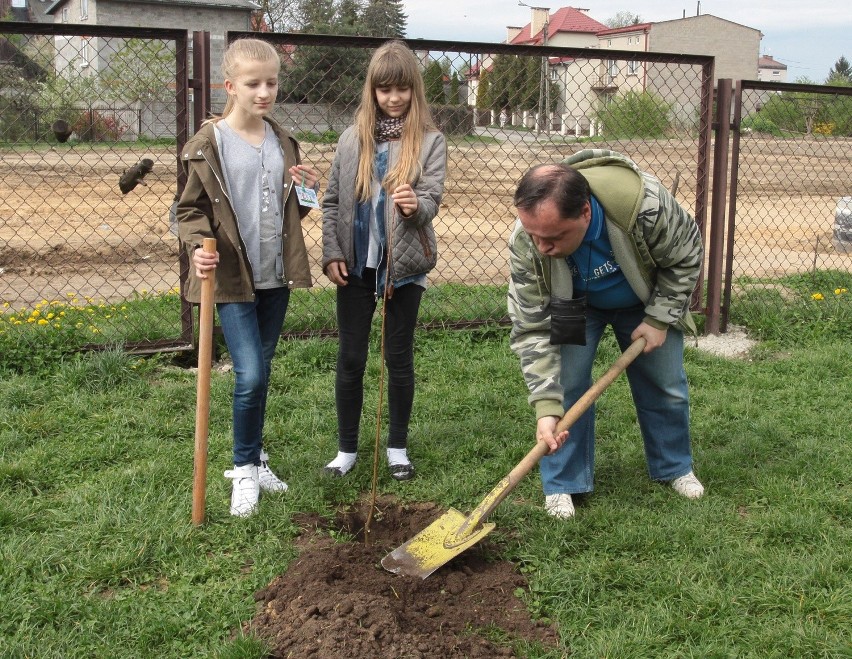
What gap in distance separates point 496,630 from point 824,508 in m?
1.54

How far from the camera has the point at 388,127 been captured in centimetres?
348

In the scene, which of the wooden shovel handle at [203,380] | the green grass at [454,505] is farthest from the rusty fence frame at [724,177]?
the wooden shovel handle at [203,380]

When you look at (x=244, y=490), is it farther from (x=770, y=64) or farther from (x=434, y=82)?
(x=770, y=64)

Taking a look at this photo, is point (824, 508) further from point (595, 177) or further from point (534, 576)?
point (595, 177)

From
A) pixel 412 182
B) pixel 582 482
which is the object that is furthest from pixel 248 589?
pixel 412 182

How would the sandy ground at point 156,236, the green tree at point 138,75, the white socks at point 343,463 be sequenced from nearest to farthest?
1. the white socks at point 343,463
2. the sandy ground at point 156,236
3. the green tree at point 138,75

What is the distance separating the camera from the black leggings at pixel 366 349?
3.61m

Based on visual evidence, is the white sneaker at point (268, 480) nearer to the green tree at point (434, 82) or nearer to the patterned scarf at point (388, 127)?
the patterned scarf at point (388, 127)

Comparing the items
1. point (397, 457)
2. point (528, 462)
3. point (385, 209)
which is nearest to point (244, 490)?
point (397, 457)

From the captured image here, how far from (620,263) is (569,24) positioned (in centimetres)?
6251

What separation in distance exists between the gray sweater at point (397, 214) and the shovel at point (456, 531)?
0.85 meters

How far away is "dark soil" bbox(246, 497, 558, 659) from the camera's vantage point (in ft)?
8.28

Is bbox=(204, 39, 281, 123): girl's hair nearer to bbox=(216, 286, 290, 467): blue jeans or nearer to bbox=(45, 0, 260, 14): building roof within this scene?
bbox=(216, 286, 290, 467): blue jeans

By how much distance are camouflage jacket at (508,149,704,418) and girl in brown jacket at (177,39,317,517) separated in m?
0.87
